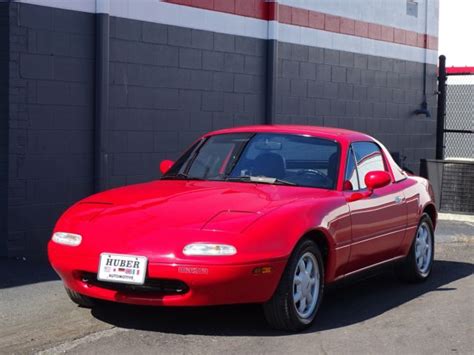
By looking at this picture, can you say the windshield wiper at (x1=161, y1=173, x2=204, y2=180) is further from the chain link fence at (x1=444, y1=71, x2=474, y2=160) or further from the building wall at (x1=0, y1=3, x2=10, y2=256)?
the chain link fence at (x1=444, y1=71, x2=474, y2=160)

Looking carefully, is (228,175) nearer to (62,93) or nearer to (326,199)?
(326,199)

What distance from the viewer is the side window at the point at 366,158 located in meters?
7.50

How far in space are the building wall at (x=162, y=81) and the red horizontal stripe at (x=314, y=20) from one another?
0.08 feet

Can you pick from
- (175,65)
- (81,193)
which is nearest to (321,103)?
(175,65)

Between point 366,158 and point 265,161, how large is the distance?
101 centimetres

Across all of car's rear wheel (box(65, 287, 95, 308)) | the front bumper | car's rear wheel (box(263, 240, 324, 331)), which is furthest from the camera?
car's rear wheel (box(65, 287, 95, 308))

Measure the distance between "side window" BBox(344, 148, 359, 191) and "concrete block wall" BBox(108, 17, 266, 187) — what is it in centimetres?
368

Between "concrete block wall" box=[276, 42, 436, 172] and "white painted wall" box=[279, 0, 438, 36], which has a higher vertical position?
"white painted wall" box=[279, 0, 438, 36]

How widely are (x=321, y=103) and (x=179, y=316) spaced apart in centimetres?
791

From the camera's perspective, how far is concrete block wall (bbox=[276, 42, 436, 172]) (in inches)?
528

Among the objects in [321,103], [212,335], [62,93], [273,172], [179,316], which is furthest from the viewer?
[321,103]

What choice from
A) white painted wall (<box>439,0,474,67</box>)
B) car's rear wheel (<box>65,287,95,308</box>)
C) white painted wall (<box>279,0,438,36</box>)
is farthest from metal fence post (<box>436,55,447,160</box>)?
car's rear wheel (<box>65,287,95,308</box>)

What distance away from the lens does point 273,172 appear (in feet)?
23.3

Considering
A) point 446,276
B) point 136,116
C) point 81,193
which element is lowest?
point 446,276
